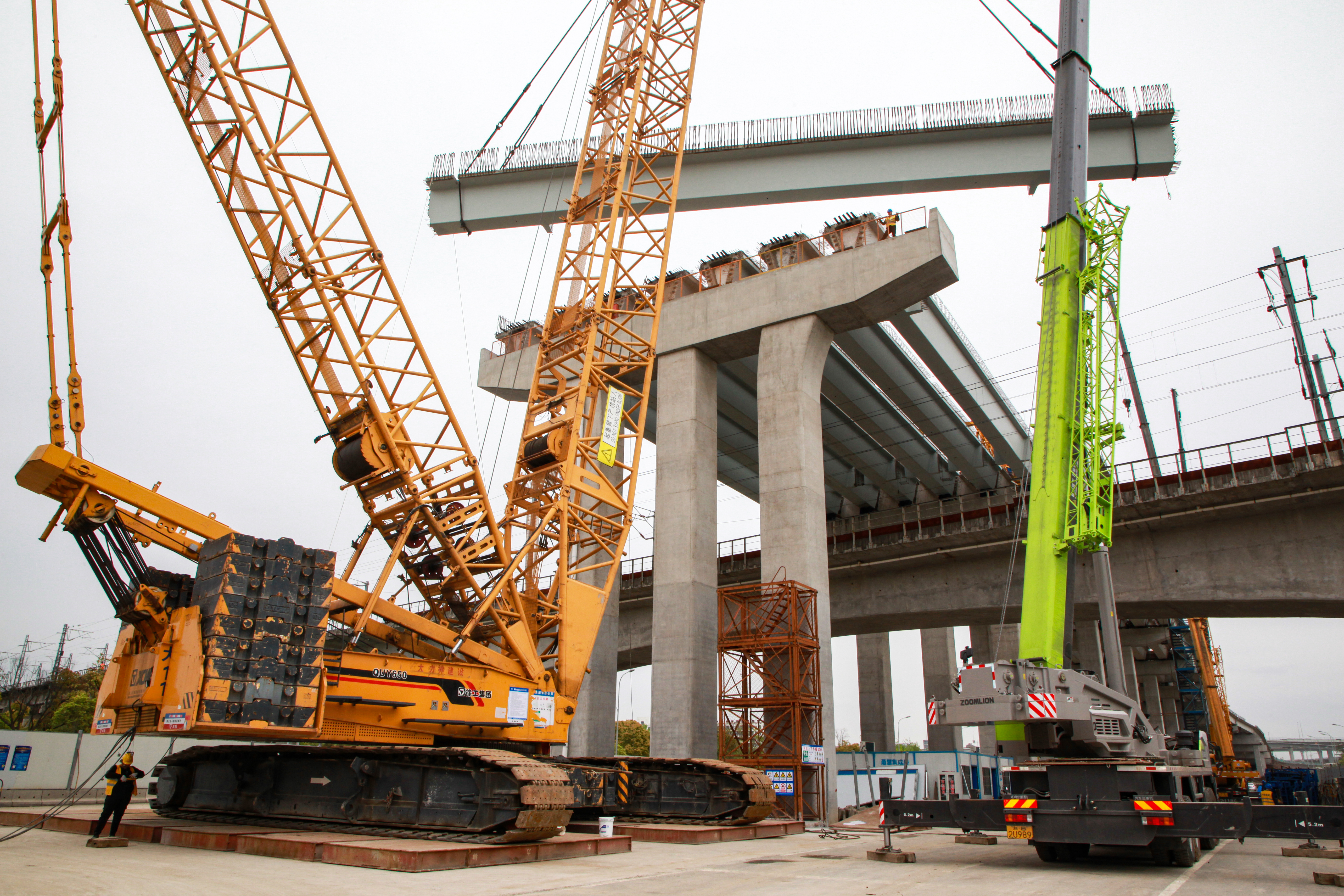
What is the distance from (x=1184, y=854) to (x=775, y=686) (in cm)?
1014

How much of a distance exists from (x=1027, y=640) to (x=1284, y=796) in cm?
3748

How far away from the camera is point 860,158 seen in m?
25.2

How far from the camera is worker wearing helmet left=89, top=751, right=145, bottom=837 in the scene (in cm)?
1033

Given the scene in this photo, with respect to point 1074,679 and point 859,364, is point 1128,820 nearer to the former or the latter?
point 1074,679

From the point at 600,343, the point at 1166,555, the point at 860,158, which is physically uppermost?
the point at 860,158

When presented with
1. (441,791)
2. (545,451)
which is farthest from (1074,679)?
(545,451)

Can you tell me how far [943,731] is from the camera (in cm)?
3991

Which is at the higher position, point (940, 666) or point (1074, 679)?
point (940, 666)

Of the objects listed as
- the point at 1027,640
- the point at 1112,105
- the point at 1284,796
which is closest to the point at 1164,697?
the point at 1284,796

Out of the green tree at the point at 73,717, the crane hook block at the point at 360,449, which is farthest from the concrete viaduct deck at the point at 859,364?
the green tree at the point at 73,717

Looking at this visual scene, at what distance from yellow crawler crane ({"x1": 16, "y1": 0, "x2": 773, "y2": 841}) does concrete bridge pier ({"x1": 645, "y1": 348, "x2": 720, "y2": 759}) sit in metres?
5.04

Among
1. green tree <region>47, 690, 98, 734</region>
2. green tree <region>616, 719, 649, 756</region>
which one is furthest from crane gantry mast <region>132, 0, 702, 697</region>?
green tree <region>616, 719, 649, 756</region>

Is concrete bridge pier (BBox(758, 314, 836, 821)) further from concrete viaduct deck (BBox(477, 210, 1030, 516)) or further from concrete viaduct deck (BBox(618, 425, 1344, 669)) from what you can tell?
concrete viaduct deck (BBox(618, 425, 1344, 669))

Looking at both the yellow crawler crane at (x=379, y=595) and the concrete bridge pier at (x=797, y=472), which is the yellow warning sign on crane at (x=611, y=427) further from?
the concrete bridge pier at (x=797, y=472)
